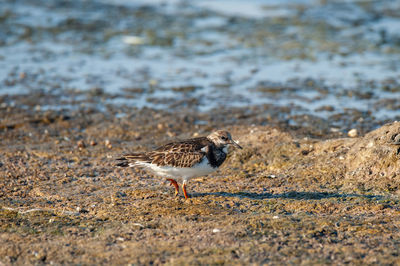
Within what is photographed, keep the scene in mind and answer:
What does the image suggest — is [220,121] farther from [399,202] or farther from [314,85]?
[399,202]

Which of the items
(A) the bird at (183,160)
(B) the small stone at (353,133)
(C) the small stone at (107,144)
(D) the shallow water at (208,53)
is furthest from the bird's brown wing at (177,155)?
(D) the shallow water at (208,53)

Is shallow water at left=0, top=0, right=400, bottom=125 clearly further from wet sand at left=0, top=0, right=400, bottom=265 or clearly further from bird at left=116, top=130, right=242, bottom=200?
bird at left=116, top=130, right=242, bottom=200

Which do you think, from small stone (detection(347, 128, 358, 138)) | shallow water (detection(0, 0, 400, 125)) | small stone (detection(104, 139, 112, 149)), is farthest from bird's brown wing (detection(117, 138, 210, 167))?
shallow water (detection(0, 0, 400, 125))

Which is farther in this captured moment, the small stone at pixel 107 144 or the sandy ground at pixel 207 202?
the small stone at pixel 107 144

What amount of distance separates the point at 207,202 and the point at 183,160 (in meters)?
0.56

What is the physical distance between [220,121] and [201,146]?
3616mm

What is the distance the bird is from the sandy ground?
32 centimetres

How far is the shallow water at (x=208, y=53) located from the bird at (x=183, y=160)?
169 inches

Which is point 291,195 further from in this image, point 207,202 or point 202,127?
point 202,127

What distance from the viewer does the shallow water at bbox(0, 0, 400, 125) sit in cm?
1147

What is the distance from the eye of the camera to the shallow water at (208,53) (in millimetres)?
11469

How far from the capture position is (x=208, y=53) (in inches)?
579

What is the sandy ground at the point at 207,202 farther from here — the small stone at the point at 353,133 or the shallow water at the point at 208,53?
the shallow water at the point at 208,53

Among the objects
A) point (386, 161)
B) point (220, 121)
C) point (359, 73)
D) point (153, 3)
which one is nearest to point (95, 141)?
point (220, 121)
